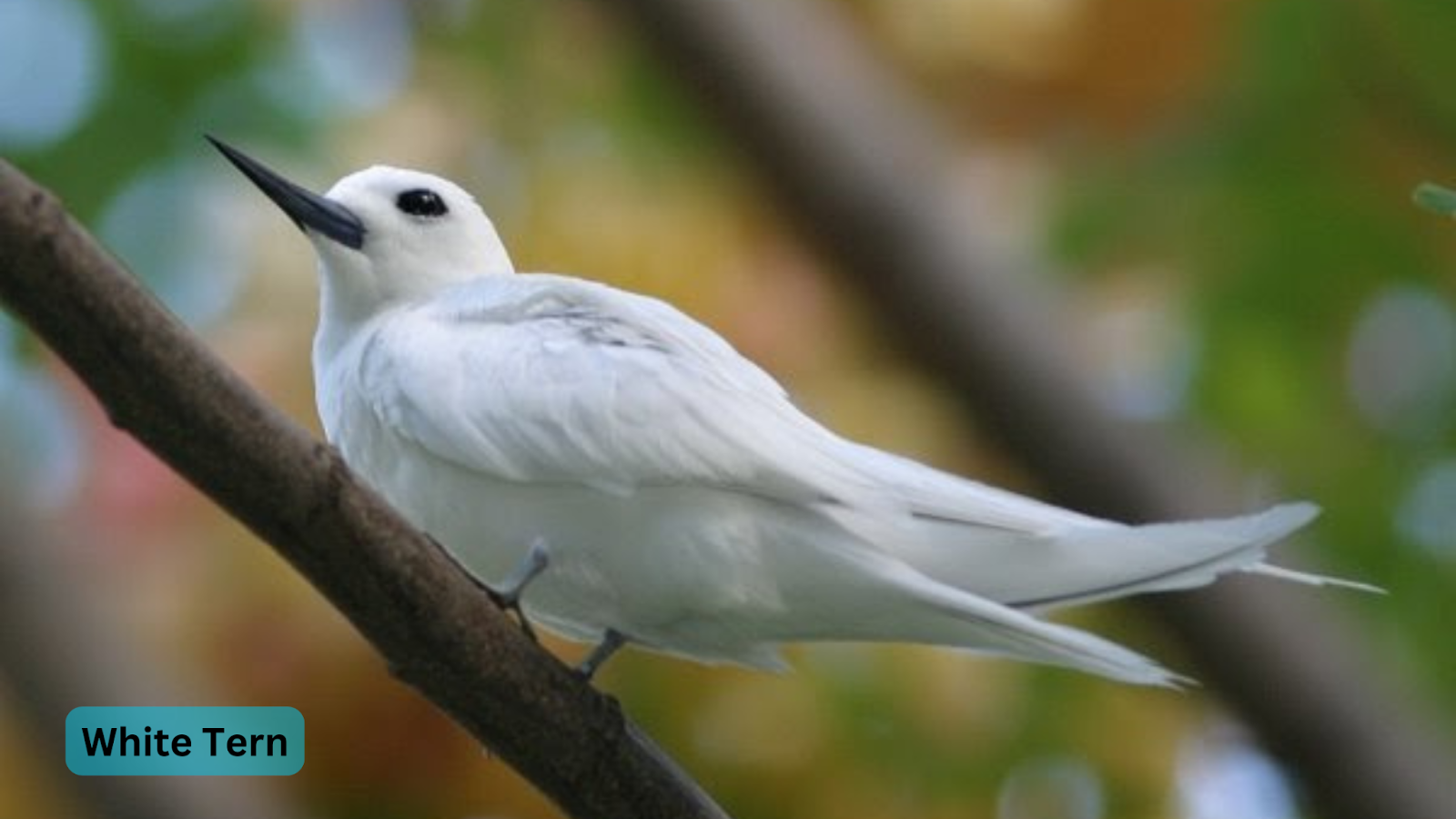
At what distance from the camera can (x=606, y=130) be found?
350 centimetres

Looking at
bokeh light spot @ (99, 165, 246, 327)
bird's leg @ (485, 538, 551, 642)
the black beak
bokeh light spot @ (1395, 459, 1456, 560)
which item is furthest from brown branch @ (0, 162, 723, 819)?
bokeh light spot @ (1395, 459, 1456, 560)

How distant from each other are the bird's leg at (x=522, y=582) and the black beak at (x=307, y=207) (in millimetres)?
317

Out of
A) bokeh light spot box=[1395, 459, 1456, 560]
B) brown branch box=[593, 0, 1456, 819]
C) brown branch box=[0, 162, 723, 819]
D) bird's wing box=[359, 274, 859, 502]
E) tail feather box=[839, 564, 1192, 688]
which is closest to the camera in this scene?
brown branch box=[0, 162, 723, 819]

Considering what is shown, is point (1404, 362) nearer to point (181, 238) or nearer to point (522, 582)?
point (181, 238)

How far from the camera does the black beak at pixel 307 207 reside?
1.85 metres

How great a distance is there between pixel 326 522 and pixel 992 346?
883 mm

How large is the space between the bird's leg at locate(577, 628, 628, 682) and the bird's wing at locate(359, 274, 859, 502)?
0.40 feet

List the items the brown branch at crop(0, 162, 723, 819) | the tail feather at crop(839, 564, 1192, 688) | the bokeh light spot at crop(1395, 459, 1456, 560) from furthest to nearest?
the bokeh light spot at crop(1395, 459, 1456, 560) → the tail feather at crop(839, 564, 1192, 688) → the brown branch at crop(0, 162, 723, 819)

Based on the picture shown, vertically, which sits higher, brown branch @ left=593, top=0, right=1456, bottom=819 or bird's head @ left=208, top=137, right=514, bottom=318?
brown branch @ left=593, top=0, right=1456, bottom=819

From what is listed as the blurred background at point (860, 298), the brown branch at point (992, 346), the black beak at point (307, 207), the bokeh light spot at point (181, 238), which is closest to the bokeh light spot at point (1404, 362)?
the blurred background at point (860, 298)

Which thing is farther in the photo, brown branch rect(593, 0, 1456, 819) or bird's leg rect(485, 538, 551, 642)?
brown branch rect(593, 0, 1456, 819)

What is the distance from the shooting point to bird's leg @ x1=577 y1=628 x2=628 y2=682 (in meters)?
1.91

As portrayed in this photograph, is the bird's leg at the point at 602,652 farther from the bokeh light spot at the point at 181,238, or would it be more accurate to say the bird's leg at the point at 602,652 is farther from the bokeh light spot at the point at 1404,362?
the bokeh light spot at the point at 1404,362

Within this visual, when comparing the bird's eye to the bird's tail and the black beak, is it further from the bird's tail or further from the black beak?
the bird's tail
